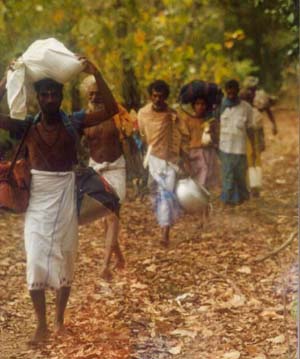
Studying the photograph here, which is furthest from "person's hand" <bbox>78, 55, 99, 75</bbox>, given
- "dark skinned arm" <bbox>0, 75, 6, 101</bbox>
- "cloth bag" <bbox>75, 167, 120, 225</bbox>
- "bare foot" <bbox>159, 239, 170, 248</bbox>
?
"bare foot" <bbox>159, 239, 170, 248</bbox>

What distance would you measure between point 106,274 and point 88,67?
1.03m

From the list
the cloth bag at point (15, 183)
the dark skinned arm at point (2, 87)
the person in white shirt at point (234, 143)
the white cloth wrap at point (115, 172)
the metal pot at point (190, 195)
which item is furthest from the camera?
the person in white shirt at point (234, 143)

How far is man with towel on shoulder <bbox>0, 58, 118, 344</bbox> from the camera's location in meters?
4.20

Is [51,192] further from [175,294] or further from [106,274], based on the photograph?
[175,294]

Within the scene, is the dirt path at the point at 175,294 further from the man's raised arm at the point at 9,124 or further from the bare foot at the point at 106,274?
the man's raised arm at the point at 9,124

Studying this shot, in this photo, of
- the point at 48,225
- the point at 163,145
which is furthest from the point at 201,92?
the point at 48,225

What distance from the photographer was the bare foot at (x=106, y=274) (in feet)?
14.9

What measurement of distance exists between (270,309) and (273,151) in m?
1.11

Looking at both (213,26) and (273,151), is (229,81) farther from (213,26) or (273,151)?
(273,151)

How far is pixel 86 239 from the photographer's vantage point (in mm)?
4492

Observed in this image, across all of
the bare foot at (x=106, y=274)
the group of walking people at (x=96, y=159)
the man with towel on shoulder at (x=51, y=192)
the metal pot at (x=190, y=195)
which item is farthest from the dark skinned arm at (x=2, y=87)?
the metal pot at (x=190, y=195)

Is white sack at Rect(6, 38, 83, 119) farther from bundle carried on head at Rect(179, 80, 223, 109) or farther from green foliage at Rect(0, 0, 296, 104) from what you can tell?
bundle carried on head at Rect(179, 80, 223, 109)

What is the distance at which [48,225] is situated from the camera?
169 inches

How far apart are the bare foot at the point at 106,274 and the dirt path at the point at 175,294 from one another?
2 cm
